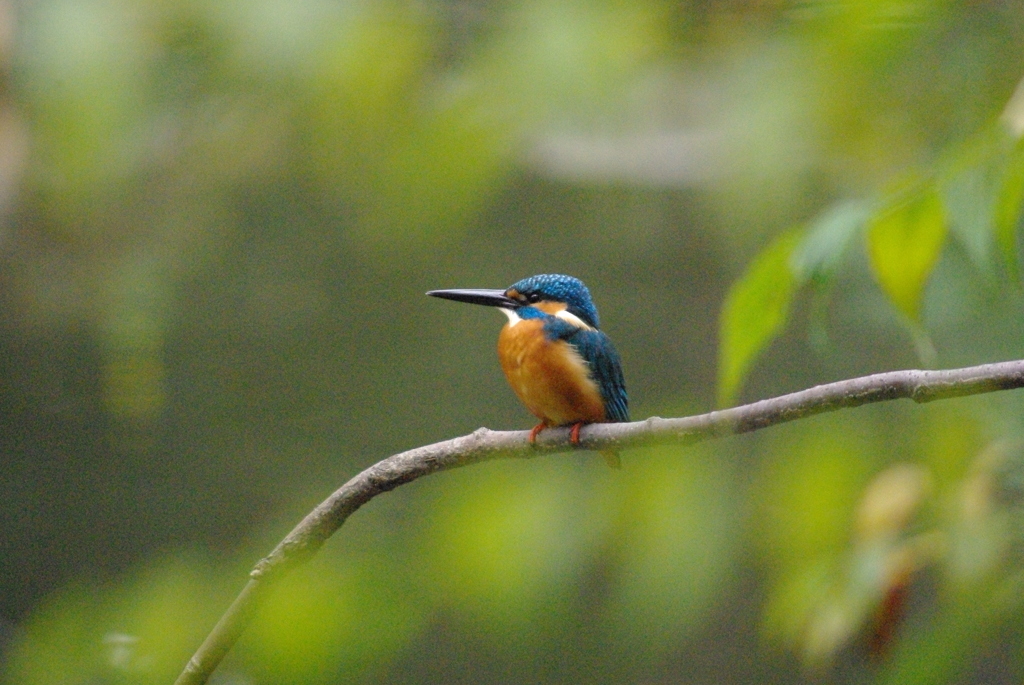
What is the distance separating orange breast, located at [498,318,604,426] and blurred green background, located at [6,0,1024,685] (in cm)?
14

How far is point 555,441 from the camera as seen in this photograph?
1.90 ft

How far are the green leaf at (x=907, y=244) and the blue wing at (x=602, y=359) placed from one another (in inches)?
8.8

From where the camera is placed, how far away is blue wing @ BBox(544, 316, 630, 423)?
0.85 m

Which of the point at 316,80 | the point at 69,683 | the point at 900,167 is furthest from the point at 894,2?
the point at 69,683

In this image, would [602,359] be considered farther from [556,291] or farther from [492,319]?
[492,319]

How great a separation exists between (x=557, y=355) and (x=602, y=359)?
0.13 feet

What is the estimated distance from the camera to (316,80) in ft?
3.16

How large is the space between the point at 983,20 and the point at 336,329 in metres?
2.21

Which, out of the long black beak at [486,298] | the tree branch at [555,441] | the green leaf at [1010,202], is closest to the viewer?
the tree branch at [555,441]

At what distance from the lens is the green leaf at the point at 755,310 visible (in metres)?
0.72

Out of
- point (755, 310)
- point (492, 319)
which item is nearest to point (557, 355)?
point (755, 310)

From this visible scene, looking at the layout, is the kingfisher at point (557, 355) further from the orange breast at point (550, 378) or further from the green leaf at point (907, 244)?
the green leaf at point (907, 244)

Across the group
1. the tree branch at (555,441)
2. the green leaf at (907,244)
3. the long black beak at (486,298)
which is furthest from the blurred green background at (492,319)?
the tree branch at (555,441)

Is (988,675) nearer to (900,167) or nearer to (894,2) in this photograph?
(900,167)
